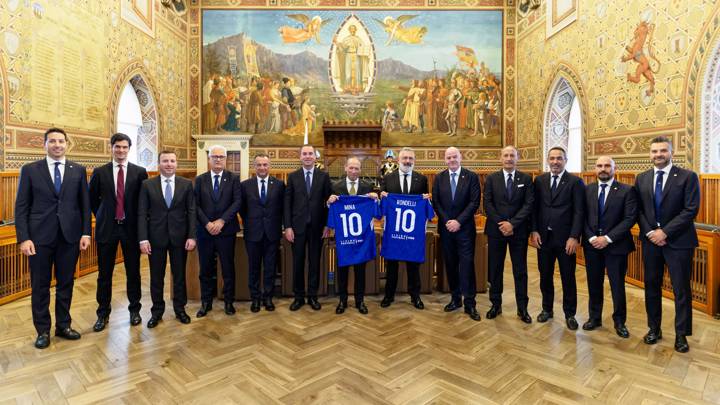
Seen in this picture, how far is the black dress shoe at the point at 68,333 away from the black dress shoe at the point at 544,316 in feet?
15.1

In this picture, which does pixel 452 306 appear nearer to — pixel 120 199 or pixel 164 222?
pixel 164 222

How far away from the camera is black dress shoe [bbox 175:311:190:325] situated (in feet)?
13.1

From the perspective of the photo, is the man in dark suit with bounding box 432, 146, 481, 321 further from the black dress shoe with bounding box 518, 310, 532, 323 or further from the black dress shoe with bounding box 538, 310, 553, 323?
the black dress shoe with bounding box 538, 310, 553, 323

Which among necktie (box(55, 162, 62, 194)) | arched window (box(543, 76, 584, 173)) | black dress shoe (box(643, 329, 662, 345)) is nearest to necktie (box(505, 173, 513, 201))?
black dress shoe (box(643, 329, 662, 345))

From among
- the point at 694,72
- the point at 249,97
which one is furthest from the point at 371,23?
the point at 694,72

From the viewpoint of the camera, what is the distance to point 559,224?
3.88m

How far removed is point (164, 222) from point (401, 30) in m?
9.09

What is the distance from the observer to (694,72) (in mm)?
5258

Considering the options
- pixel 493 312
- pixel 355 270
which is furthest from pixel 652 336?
pixel 355 270

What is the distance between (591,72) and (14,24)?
9645 mm

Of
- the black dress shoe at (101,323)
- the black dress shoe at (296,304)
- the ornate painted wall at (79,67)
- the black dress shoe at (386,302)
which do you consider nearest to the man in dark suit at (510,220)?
the black dress shoe at (386,302)

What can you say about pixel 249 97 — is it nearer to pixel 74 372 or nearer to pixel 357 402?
pixel 74 372

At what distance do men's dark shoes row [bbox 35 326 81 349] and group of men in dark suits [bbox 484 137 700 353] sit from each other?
4.19m

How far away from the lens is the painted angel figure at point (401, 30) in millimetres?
10695
